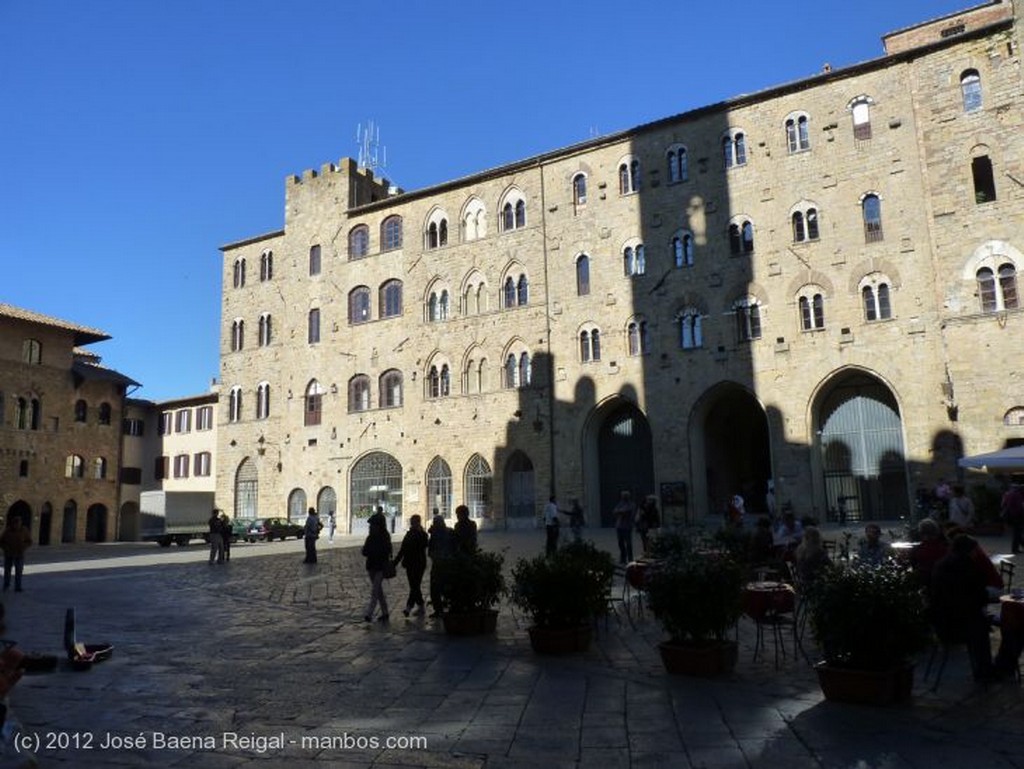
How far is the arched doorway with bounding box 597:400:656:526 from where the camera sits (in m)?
30.1

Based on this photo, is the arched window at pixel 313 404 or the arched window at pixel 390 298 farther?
the arched window at pixel 313 404

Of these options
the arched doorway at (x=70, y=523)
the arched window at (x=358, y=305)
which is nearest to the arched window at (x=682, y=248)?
the arched window at (x=358, y=305)

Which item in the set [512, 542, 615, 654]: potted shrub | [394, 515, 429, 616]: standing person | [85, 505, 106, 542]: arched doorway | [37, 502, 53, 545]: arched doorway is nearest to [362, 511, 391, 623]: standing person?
[394, 515, 429, 616]: standing person

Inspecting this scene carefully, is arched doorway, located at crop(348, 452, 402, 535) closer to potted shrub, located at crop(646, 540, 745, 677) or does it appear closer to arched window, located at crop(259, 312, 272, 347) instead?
arched window, located at crop(259, 312, 272, 347)

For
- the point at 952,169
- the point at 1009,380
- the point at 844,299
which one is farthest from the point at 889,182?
the point at 1009,380

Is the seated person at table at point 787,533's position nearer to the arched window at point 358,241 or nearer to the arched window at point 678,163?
the arched window at point 678,163

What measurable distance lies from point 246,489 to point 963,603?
37.8m

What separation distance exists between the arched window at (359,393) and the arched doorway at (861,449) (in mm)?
20124

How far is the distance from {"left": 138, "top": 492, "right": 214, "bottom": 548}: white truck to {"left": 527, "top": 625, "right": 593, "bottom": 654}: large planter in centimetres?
3130

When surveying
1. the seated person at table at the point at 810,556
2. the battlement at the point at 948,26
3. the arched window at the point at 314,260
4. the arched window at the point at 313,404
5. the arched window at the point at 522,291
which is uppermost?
the battlement at the point at 948,26

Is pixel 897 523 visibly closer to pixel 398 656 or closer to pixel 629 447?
pixel 629 447

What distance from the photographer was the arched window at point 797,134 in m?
27.8

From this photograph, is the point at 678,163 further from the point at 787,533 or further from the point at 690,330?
the point at 787,533

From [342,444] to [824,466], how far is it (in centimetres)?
2141
